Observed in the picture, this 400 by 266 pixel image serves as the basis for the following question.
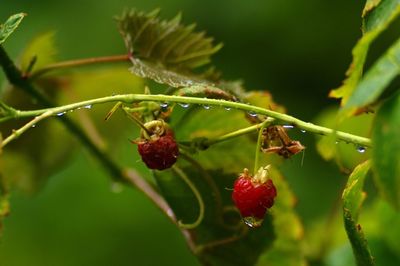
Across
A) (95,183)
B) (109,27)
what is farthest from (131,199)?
(109,27)

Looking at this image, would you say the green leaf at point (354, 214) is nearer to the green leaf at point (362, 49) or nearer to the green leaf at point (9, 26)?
the green leaf at point (362, 49)

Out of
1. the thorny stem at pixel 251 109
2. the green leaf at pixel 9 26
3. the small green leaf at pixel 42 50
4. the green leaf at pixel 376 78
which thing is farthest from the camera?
the small green leaf at pixel 42 50

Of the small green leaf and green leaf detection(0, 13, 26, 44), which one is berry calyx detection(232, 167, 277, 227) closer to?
green leaf detection(0, 13, 26, 44)

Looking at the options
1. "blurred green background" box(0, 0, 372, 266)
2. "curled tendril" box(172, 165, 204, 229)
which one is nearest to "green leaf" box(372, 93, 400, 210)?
"curled tendril" box(172, 165, 204, 229)

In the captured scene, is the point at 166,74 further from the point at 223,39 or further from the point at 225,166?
the point at 223,39

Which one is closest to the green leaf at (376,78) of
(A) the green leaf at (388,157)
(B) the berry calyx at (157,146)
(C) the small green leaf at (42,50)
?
(A) the green leaf at (388,157)

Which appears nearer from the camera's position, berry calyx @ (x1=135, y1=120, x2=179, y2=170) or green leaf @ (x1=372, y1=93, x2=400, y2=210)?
green leaf @ (x1=372, y1=93, x2=400, y2=210)
